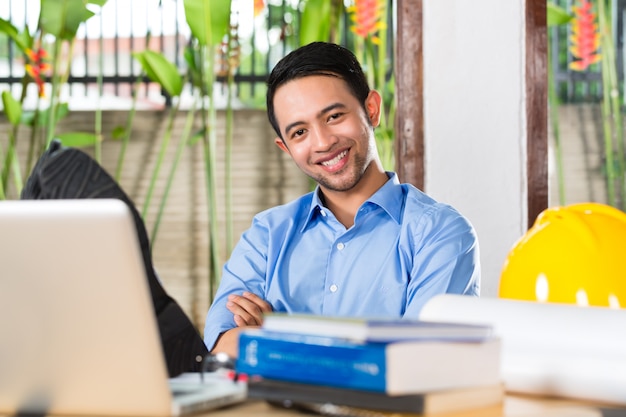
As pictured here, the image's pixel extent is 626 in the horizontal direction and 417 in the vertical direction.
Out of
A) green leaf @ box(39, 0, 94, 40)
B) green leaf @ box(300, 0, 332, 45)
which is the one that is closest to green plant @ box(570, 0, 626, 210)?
green leaf @ box(300, 0, 332, 45)

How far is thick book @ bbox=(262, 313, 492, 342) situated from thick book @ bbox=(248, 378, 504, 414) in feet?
0.17

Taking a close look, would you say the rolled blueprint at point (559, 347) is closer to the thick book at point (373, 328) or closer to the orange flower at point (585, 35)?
the thick book at point (373, 328)

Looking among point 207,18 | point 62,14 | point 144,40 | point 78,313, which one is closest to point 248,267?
point 78,313

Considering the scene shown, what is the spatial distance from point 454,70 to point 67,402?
76.8 inches

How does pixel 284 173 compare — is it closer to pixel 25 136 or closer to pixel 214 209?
pixel 214 209

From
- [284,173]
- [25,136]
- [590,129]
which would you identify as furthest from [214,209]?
[590,129]

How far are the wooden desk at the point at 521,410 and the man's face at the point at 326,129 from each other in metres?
0.99

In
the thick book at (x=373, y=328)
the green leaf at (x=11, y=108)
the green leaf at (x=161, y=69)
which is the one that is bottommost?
the thick book at (x=373, y=328)

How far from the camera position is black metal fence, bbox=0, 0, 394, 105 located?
457 cm

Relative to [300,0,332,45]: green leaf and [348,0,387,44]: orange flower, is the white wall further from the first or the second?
[348,0,387,44]: orange flower

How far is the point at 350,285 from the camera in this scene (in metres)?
1.93

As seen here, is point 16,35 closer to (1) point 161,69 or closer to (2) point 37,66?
(2) point 37,66

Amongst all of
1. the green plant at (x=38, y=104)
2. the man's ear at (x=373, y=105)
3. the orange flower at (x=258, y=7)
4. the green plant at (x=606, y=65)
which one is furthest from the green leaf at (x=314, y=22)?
the man's ear at (x=373, y=105)

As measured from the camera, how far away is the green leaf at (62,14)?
3.72 m
